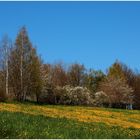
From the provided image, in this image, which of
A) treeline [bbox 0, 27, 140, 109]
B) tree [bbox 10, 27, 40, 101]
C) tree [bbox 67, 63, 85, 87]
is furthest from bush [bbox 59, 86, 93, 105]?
tree [bbox 10, 27, 40, 101]

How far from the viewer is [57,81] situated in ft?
341

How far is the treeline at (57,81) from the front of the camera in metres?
75.6

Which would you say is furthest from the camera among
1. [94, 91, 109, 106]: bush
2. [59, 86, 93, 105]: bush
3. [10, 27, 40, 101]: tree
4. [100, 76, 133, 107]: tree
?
[100, 76, 133, 107]: tree

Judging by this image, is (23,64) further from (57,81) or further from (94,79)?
(94,79)

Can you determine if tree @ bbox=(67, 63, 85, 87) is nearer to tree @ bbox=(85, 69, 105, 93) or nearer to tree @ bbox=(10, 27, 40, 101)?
tree @ bbox=(85, 69, 105, 93)

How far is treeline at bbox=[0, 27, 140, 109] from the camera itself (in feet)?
248

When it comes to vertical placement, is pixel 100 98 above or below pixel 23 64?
below

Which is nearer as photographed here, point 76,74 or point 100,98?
point 100,98

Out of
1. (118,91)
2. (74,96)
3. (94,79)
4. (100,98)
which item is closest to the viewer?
(74,96)

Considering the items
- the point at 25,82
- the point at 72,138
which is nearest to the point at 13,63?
the point at 25,82

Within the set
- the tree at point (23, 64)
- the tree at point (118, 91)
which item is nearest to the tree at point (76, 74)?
the tree at point (118, 91)

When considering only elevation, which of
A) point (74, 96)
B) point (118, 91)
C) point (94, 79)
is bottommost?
point (74, 96)

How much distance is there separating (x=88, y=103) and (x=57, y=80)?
12.5 meters

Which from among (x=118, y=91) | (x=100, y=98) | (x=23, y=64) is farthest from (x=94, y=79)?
(x=23, y=64)
